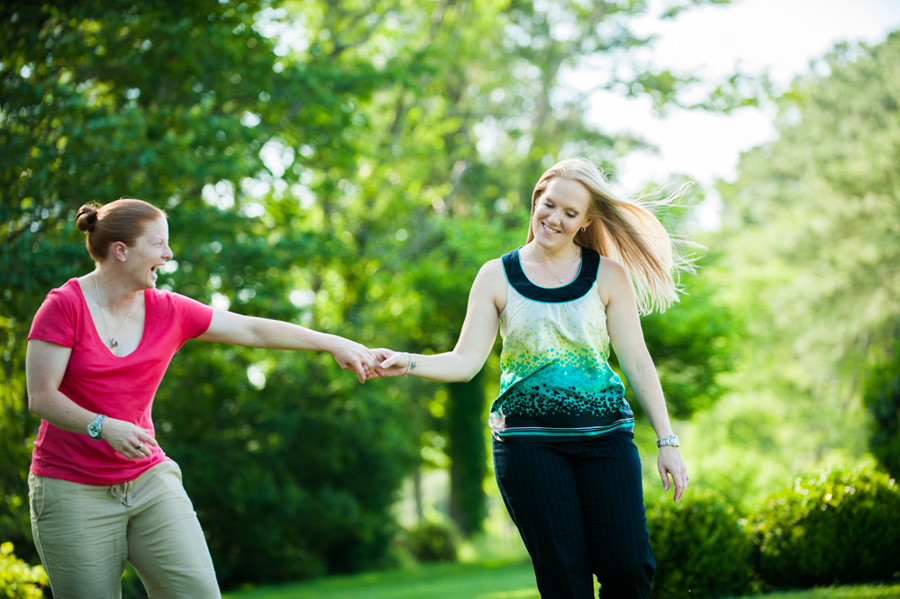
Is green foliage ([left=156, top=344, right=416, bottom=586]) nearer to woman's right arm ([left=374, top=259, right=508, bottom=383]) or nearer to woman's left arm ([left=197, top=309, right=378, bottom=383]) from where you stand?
woman's left arm ([left=197, top=309, right=378, bottom=383])

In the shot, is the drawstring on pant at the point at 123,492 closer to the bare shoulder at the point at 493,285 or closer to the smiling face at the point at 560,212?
the bare shoulder at the point at 493,285

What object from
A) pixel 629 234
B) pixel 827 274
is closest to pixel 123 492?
pixel 629 234

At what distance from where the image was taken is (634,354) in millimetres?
3314

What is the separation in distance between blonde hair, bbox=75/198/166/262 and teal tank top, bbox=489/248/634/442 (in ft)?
5.63

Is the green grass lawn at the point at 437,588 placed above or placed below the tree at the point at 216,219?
below

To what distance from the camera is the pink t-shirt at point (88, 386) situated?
10.2ft

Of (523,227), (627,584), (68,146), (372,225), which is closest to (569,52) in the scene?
(523,227)

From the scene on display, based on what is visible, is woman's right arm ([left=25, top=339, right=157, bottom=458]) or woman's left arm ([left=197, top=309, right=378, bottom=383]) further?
woman's left arm ([left=197, top=309, right=378, bottom=383])

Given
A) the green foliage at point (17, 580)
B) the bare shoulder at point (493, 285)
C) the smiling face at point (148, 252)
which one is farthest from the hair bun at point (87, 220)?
the green foliage at point (17, 580)

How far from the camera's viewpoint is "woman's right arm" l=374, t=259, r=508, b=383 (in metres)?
3.36

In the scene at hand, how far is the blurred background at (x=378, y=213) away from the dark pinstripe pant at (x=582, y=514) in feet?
10.1

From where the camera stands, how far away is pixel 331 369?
1711 centimetres

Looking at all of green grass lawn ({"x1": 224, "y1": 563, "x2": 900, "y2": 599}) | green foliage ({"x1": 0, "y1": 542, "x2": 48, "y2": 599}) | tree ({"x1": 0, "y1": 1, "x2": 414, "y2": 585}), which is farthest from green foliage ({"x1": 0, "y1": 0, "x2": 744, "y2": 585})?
green foliage ({"x1": 0, "y1": 542, "x2": 48, "y2": 599})

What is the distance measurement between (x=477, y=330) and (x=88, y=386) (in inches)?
68.0
